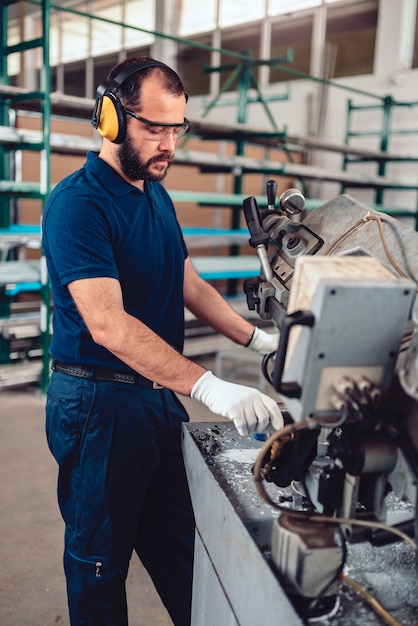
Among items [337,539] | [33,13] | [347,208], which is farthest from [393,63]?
[337,539]

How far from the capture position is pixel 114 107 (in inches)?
50.6

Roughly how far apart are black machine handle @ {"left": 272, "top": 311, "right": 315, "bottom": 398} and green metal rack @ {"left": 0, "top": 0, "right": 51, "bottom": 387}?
9.05 feet

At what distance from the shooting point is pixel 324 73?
636cm

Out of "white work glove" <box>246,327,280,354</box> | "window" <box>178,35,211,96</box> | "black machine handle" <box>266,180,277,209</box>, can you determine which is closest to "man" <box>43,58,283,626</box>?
"white work glove" <box>246,327,280,354</box>

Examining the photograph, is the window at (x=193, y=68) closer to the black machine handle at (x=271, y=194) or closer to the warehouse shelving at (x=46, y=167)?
the warehouse shelving at (x=46, y=167)

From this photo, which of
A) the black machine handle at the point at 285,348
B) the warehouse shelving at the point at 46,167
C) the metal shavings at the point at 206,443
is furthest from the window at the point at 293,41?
the black machine handle at the point at 285,348

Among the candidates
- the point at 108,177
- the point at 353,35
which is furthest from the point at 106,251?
the point at 353,35

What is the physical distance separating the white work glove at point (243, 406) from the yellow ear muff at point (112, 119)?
0.60 m

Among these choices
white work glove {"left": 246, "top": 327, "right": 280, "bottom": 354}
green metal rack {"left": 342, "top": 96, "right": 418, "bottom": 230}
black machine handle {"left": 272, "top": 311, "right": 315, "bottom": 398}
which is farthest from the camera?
green metal rack {"left": 342, "top": 96, "right": 418, "bottom": 230}

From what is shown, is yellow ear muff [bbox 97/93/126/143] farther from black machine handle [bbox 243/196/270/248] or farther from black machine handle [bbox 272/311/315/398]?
black machine handle [bbox 272/311/315/398]

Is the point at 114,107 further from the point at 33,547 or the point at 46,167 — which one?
the point at 46,167

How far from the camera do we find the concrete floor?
1.79 meters

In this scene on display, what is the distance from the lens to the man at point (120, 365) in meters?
1.19

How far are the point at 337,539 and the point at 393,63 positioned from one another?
19.8ft
